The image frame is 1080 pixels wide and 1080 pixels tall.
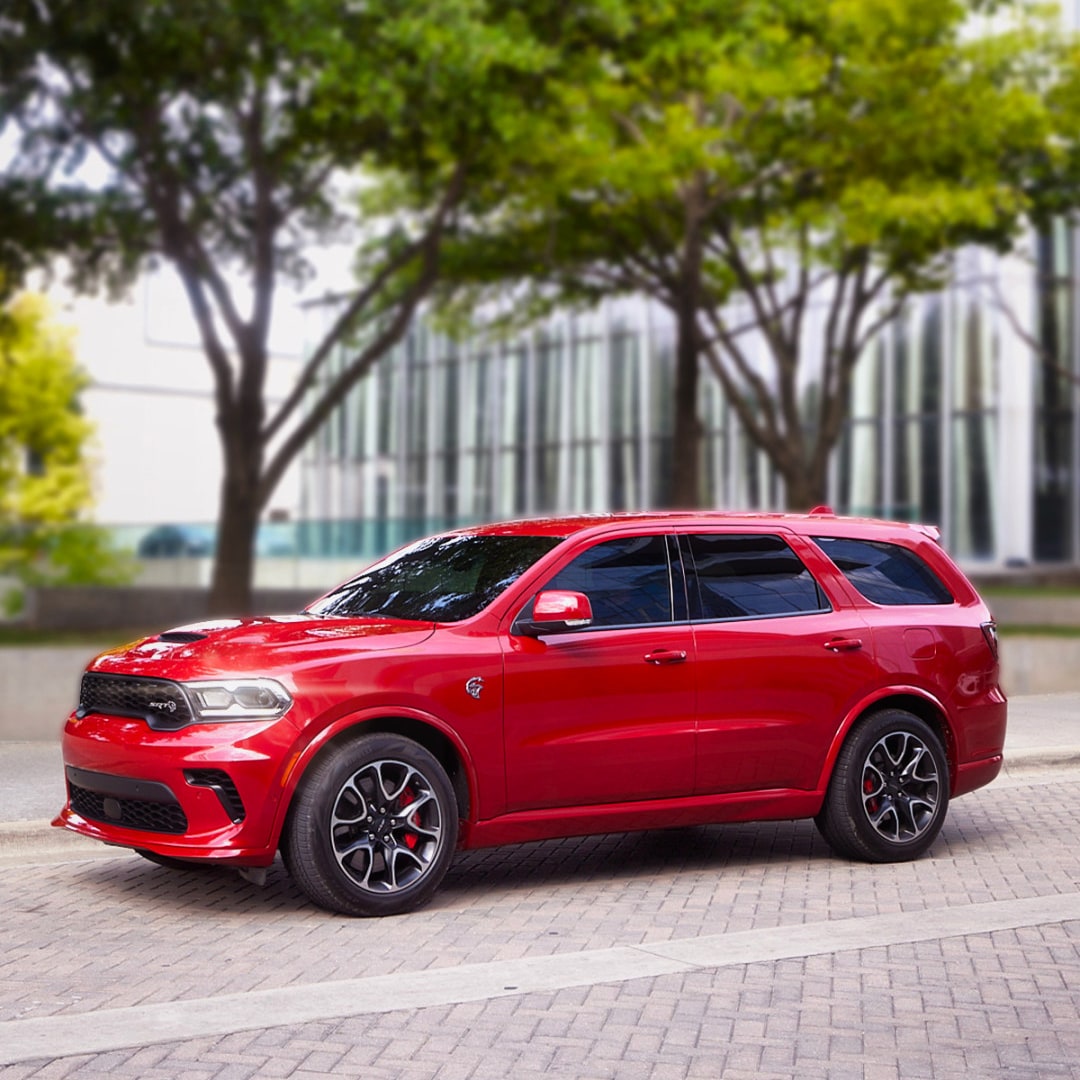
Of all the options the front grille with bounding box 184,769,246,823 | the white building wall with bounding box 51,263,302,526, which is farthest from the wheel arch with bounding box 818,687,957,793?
the white building wall with bounding box 51,263,302,526

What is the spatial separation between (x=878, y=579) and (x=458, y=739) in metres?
2.68

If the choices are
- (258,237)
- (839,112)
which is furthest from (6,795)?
(839,112)

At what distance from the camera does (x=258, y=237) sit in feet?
75.9

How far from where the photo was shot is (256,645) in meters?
7.45

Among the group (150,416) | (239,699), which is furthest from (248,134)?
(150,416)

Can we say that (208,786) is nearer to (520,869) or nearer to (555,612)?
(555,612)

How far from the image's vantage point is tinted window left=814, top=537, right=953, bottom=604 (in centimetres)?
902

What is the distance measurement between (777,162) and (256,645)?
64.4 ft

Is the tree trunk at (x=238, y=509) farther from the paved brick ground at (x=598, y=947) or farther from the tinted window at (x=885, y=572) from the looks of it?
the tinted window at (x=885, y=572)

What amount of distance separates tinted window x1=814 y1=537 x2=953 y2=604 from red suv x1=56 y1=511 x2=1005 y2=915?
0.01m

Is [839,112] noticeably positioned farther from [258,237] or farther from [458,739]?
[458,739]

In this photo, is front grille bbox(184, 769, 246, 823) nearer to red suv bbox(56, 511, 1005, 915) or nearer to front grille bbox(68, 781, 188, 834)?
red suv bbox(56, 511, 1005, 915)

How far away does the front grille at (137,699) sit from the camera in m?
7.32

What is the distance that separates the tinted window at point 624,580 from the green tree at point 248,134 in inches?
510
